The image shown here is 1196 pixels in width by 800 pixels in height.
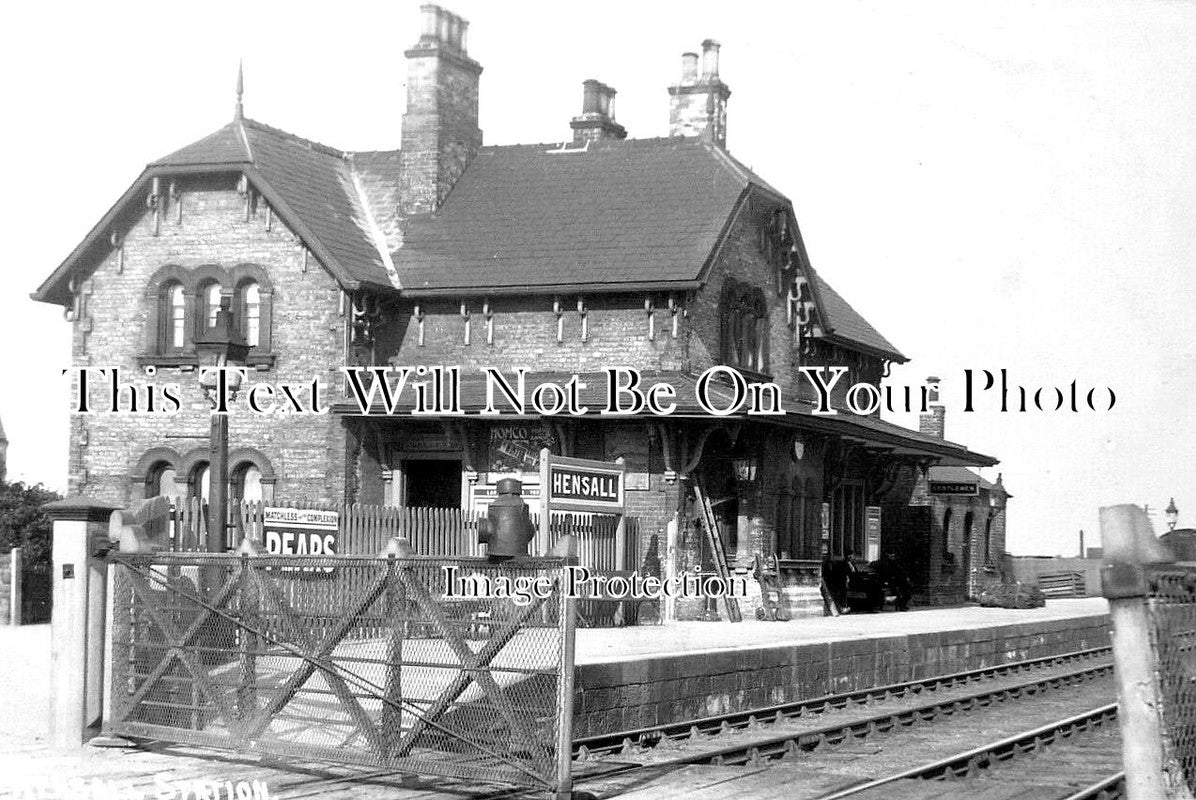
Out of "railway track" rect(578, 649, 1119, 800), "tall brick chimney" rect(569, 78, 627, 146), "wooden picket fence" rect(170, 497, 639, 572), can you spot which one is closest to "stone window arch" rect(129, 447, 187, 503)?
"wooden picket fence" rect(170, 497, 639, 572)

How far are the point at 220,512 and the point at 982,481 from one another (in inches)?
1193

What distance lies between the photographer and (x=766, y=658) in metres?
18.9

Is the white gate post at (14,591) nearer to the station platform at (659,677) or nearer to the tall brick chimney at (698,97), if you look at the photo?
the station platform at (659,677)

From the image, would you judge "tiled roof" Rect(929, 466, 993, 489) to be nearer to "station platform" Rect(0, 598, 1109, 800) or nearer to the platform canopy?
"station platform" Rect(0, 598, 1109, 800)

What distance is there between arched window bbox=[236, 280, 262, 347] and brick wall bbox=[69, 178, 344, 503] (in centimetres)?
36

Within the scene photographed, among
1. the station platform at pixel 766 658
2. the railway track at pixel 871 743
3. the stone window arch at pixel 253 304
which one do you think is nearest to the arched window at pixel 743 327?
the station platform at pixel 766 658

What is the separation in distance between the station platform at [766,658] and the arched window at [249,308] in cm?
836

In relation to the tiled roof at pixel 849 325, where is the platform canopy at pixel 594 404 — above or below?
below

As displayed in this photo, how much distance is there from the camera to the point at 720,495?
28344 mm

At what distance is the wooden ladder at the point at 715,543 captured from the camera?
2725 centimetres

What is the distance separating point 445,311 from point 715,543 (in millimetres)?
6064

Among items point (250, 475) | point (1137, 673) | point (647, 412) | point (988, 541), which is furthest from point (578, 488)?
point (988, 541)

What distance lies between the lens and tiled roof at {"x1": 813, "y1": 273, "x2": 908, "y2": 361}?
115 ft

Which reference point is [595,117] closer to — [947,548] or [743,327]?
[743,327]
